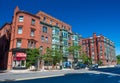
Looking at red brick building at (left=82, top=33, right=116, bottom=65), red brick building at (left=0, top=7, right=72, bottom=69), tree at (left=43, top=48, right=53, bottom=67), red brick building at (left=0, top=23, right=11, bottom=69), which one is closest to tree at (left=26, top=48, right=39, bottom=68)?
red brick building at (left=0, top=7, right=72, bottom=69)

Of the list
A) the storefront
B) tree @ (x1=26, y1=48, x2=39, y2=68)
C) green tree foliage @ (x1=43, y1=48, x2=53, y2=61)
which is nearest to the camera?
tree @ (x1=26, y1=48, x2=39, y2=68)

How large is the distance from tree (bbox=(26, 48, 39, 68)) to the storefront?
43.3 inches

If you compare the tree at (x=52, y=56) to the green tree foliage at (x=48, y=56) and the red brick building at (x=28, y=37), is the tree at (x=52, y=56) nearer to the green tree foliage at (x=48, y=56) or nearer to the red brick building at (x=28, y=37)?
the green tree foliage at (x=48, y=56)

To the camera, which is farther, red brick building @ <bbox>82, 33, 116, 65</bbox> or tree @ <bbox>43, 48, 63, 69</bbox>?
red brick building @ <bbox>82, 33, 116, 65</bbox>

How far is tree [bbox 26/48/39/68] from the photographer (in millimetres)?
38763

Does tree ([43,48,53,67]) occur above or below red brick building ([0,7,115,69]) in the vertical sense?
below

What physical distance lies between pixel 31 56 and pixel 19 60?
140 inches

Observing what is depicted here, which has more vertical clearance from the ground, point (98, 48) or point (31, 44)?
point (98, 48)

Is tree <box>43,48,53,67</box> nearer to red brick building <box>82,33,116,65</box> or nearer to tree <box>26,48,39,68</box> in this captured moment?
tree <box>26,48,39,68</box>

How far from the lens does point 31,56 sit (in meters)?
38.8

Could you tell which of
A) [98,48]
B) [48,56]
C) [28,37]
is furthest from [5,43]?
[98,48]

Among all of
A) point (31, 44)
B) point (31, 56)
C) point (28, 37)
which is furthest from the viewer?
point (31, 44)

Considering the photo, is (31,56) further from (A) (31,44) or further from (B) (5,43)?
(B) (5,43)

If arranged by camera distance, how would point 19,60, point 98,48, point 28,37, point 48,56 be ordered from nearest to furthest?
1. point 19,60
2. point 28,37
3. point 48,56
4. point 98,48
